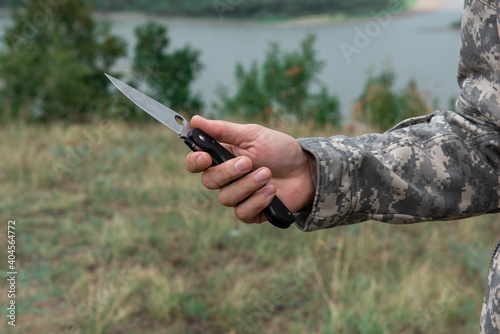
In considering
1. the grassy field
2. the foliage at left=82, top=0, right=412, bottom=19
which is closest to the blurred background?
the grassy field

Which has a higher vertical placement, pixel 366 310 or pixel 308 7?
pixel 308 7

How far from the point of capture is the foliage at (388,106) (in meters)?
6.92

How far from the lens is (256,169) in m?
1.23

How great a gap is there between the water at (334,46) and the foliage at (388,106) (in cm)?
364

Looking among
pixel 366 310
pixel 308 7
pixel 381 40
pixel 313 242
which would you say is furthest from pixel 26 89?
pixel 381 40

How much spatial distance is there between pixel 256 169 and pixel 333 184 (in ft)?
0.64

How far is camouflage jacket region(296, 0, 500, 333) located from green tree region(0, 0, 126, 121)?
21.0 feet

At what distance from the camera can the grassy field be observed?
7.27 feet

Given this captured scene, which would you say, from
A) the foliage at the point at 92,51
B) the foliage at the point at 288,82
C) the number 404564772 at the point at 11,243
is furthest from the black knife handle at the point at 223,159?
the foliage at the point at 92,51

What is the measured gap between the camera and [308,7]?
17.7m

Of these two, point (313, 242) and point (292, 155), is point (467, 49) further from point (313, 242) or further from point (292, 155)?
point (313, 242)

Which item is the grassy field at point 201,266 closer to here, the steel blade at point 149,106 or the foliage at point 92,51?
the steel blade at point 149,106

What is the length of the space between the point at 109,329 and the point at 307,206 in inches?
48.4
